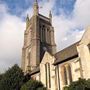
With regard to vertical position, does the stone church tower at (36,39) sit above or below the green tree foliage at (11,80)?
above

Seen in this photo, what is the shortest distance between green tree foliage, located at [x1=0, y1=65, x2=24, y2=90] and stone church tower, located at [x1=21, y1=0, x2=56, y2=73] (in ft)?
54.2

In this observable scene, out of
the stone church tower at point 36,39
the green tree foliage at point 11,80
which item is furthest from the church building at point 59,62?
the green tree foliage at point 11,80

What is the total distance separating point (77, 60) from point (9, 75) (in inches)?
594

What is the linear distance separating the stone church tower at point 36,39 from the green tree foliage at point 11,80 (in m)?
→ 16.5

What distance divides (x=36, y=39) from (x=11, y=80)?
23.2 metres

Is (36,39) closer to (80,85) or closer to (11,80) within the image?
(11,80)

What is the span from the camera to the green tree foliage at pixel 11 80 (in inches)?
1480

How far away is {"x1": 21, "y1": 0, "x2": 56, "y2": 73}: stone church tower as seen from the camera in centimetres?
5819

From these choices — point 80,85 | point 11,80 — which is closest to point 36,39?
point 11,80

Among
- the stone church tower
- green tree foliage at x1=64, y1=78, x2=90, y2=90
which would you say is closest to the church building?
the stone church tower

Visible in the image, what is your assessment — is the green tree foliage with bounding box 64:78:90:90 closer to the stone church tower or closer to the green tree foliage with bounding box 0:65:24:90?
the green tree foliage with bounding box 0:65:24:90

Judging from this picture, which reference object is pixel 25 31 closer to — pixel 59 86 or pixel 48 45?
pixel 48 45

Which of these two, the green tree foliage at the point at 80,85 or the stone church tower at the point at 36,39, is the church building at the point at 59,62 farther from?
the green tree foliage at the point at 80,85

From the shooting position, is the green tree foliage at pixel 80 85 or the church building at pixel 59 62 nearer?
the green tree foliage at pixel 80 85
